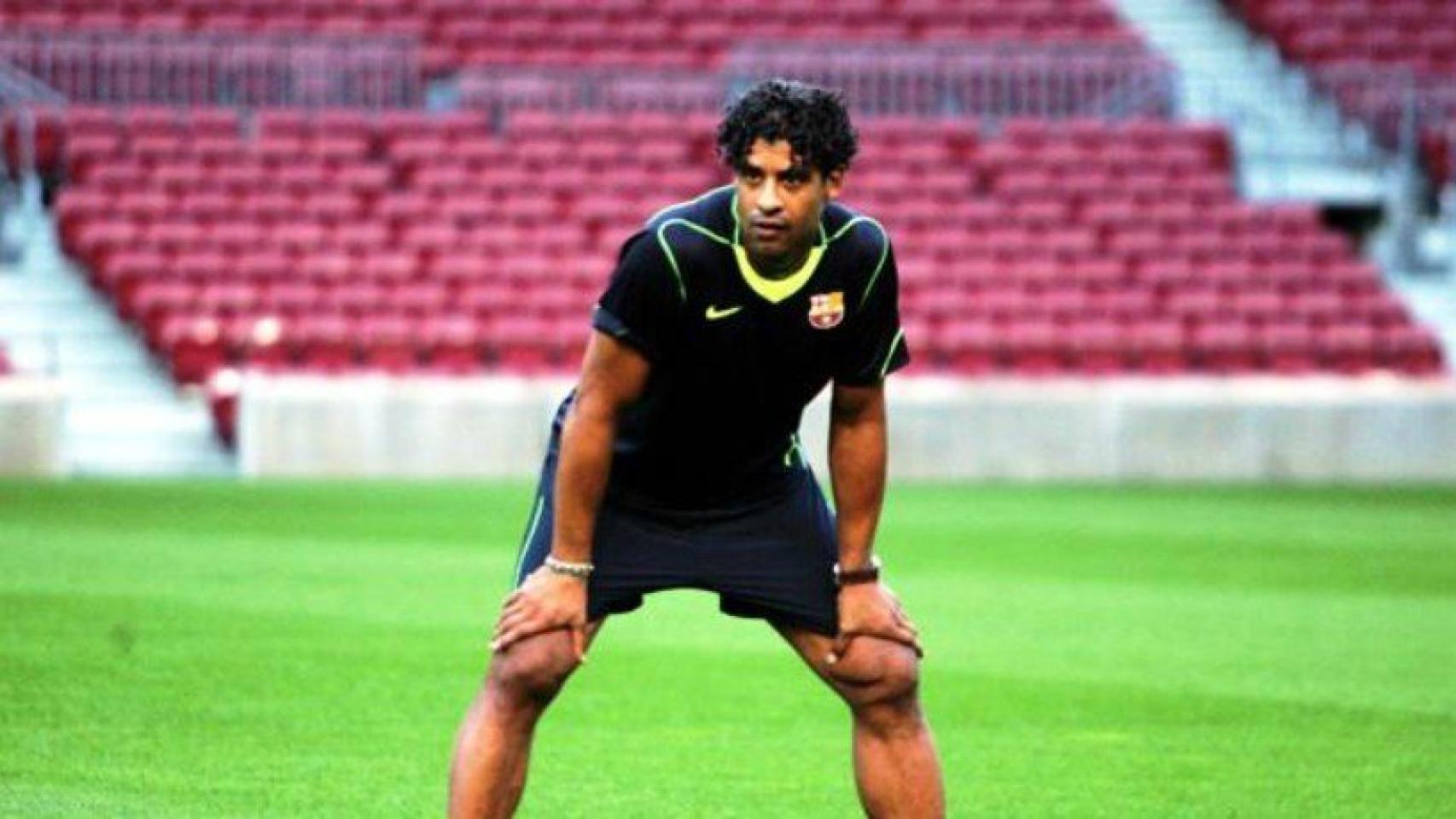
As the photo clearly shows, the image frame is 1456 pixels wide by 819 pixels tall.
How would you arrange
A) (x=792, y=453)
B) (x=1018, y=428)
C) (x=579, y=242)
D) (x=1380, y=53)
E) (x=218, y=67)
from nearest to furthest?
1. (x=792, y=453)
2. (x=1018, y=428)
3. (x=579, y=242)
4. (x=218, y=67)
5. (x=1380, y=53)

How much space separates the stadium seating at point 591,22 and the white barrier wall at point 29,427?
7036 mm

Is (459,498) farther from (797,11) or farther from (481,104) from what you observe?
(797,11)

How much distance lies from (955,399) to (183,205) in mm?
7532

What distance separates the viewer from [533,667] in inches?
248

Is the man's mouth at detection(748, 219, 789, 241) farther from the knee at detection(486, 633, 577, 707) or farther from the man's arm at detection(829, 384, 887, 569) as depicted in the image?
the knee at detection(486, 633, 577, 707)

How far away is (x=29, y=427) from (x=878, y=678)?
17.4 m

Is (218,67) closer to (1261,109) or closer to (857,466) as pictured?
(1261,109)

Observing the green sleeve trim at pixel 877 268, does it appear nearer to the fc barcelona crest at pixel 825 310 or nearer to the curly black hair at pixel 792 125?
the fc barcelona crest at pixel 825 310

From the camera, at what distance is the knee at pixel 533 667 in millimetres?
6293

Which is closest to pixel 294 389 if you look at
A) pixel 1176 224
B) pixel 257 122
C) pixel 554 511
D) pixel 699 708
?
pixel 257 122

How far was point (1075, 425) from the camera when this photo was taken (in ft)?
82.7

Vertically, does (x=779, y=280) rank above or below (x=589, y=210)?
above

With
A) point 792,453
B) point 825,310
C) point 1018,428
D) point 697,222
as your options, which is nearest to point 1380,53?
point 1018,428

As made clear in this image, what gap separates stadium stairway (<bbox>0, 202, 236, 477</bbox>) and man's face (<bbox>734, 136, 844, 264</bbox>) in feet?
59.5
